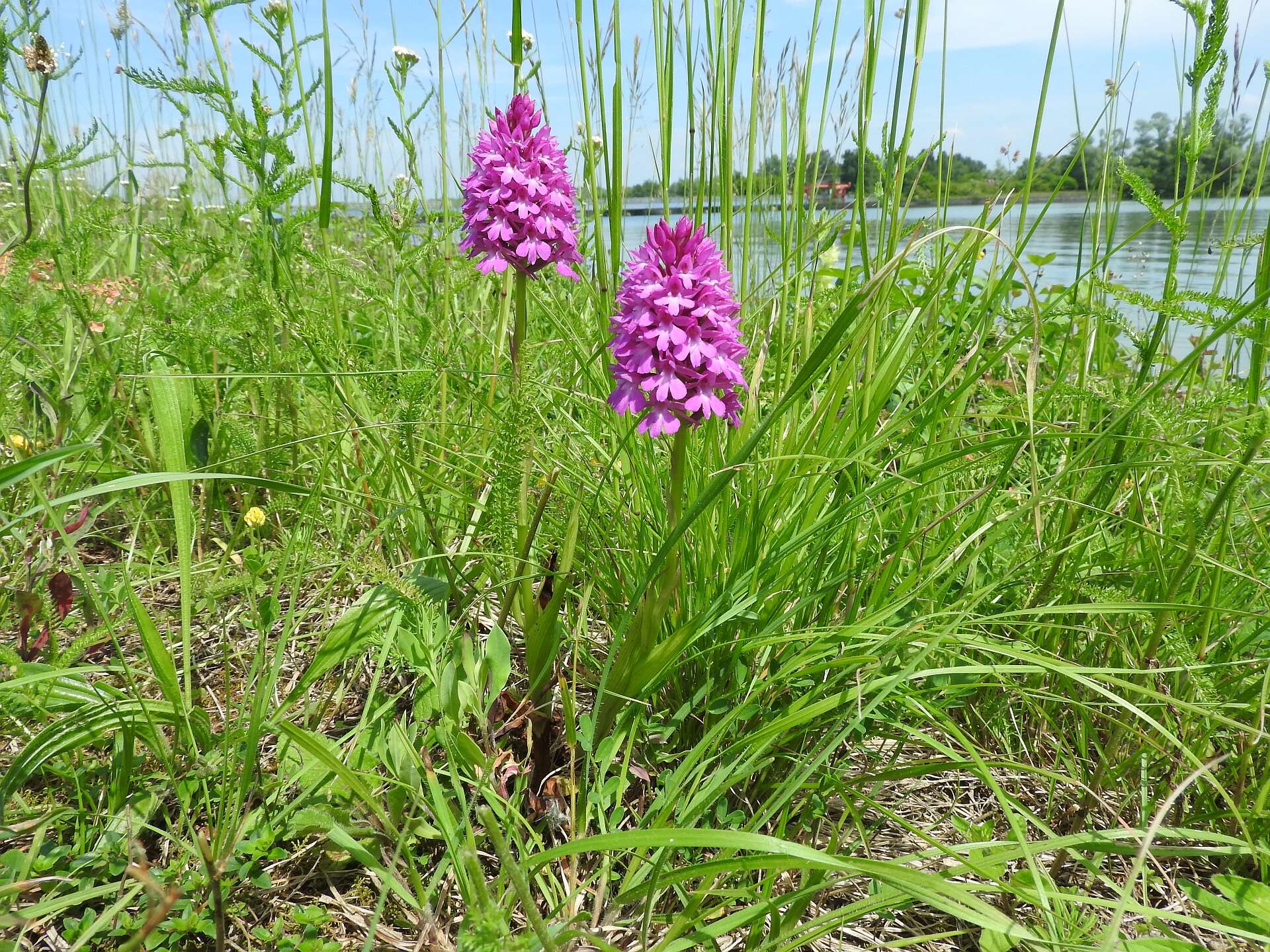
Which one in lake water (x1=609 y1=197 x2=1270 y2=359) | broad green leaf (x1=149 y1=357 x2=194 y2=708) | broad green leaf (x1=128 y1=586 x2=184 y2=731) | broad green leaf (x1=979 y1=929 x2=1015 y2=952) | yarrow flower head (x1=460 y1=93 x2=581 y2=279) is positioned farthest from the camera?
lake water (x1=609 y1=197 x2=1270 y2=359)

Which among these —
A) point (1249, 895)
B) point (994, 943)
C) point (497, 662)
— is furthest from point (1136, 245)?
point (497, 662)

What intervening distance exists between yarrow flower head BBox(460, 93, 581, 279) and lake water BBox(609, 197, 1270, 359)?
0.36 meters

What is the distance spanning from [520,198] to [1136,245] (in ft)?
11.3

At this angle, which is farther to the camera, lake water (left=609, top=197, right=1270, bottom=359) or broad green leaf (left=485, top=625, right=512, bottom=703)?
lake water (left=609, top=197, right=1270, bottom=359)

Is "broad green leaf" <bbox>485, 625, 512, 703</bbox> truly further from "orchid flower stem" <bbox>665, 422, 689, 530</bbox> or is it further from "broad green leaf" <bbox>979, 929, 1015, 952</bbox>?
"broad green leaf" <bbox>979, 929, 1015, 952</bbox>

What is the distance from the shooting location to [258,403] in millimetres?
2125

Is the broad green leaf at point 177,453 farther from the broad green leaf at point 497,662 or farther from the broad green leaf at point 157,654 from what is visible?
the broad green leaf at point 497,662

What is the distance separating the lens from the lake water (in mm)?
1804

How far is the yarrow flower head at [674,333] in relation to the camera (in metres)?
1.17

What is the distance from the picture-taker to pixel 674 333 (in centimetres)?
117

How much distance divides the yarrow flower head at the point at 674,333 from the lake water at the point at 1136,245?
137 mm

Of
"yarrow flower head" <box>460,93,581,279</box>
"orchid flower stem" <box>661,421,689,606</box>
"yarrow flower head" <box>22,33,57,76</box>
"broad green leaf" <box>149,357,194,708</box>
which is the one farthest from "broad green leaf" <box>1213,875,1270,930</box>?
"yarrow flower head" <box>22,33,57,76</box>

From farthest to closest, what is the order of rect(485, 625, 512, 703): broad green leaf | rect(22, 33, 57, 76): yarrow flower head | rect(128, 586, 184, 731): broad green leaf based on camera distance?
rect(22, 33, 57, 76): yarrow flower head → rect(485, 625, 512, 703): broad green leaf → rect(128, 586, 184, 731): broad green leaf

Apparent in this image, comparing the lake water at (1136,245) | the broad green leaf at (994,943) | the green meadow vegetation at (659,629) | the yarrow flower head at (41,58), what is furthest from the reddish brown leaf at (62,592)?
the broad green leaf at (994,943)
